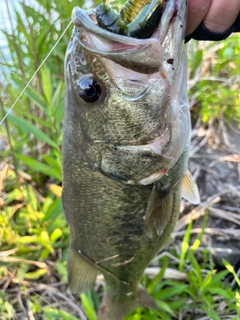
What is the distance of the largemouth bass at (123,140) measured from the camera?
92 cm

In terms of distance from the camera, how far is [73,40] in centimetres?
100

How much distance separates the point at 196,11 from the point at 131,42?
0.74ft

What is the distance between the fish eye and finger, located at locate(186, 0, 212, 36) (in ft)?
0.97

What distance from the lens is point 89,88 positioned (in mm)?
1005

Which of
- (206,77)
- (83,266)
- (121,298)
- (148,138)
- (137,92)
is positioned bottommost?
(121,298)

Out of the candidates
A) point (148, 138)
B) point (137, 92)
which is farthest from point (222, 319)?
point (137, 92)

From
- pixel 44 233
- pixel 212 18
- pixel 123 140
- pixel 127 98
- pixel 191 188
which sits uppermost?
pixel 212 18

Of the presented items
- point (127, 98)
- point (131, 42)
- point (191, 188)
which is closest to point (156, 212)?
point (191, 188)

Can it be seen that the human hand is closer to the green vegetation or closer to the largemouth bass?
the largemouth bass

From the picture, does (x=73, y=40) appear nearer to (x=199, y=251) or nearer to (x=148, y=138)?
(x=148, y=138)

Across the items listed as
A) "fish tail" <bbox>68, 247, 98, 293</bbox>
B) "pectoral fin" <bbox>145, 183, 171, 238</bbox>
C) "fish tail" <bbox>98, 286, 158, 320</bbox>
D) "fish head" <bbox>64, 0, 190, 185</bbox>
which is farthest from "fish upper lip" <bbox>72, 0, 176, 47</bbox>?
"fish tail" <bbox>98, 286, 158, 320</bbox>

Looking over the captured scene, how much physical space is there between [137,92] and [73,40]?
22 cm

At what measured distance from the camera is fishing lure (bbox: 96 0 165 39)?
861mm

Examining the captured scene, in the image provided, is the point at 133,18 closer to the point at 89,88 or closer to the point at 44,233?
the point at 89,88
